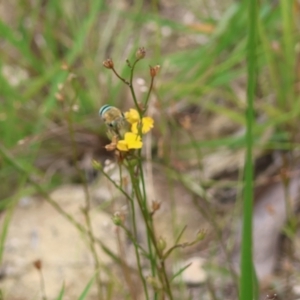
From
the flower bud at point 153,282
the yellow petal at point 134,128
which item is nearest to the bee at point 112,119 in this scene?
the yellow petal at point 134,128

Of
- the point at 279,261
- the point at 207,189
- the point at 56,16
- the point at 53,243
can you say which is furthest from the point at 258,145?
the point at 56,16

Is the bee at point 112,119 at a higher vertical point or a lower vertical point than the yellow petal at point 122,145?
higher

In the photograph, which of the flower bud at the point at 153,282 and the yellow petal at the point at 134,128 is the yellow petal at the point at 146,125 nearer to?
the yellow petal at the point at 134,128

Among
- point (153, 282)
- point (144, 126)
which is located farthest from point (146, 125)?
point (153, 282)

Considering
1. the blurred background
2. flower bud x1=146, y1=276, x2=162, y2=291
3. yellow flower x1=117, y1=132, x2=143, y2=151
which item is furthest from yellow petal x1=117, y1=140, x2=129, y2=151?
the blurred background

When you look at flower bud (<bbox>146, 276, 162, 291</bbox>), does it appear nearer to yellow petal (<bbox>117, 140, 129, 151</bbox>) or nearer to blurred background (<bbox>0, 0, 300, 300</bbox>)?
yellow petal (<bbox>117, 140, 129, 151</bbox>)

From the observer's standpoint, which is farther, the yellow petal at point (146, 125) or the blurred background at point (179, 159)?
the blurred background at point (179, 159)
